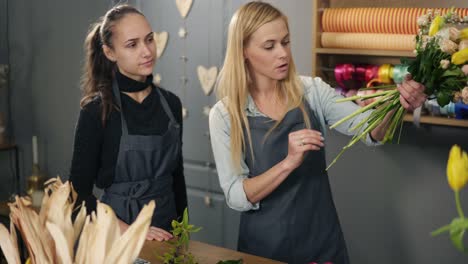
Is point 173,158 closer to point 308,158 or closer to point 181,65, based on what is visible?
point 308,158

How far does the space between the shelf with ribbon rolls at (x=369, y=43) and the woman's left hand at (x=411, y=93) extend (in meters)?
1.16

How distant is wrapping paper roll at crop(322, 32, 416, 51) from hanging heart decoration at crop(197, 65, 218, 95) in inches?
32.5

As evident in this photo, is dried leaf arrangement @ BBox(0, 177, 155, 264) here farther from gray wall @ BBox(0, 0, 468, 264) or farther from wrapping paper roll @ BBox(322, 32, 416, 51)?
gray wall @ BBox(0, 0, 468, 264)

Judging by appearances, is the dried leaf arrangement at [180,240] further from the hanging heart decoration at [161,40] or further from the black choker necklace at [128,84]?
the hanging heart decoration at [161,40]

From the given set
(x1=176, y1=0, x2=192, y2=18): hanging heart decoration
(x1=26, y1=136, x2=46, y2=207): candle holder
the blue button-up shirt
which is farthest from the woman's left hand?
(x1=26, y1=136, x2=46, y2=207): candle holder

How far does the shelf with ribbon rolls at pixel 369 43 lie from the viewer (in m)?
2.82

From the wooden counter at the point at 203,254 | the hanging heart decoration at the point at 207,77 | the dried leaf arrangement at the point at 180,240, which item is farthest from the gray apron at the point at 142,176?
the hanging heart decoration at the point at 207,77

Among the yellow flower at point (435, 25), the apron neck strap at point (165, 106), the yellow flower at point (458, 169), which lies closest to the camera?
the yellow flower at point (458, 169)

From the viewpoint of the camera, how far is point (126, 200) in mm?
2340

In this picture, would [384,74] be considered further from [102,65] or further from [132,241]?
[132,241]

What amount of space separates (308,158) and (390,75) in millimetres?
854

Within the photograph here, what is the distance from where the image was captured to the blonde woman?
7.15 feet

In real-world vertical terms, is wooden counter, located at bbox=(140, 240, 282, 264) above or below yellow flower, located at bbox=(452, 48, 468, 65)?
below

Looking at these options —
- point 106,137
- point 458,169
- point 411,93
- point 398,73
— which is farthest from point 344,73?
point 458,169
